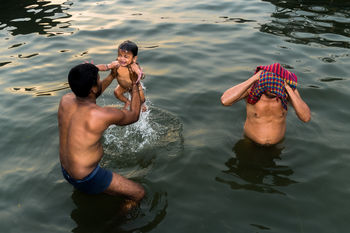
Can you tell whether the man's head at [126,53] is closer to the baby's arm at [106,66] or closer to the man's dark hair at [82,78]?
the baby's arm at [106,66]

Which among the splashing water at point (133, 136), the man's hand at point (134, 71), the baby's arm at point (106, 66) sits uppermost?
the baby's arm at point (106, 66)

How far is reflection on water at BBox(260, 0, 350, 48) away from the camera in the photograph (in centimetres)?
841

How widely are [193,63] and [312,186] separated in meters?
4.32

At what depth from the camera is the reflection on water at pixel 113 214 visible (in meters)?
3.89

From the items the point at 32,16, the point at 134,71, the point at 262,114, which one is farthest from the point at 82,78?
the point at 32,16

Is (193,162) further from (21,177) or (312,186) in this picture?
(21,177)

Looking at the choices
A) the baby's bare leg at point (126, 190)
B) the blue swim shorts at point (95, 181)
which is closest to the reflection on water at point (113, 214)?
the baby's bare leg at point (126, 190)

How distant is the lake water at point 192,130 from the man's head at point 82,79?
5.33 feet

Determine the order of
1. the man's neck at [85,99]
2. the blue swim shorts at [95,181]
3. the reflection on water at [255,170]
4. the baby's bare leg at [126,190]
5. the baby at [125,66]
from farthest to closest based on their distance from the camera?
1. the reflection on water at [255,170]
2. the baby at [125,66]
3. the baby's bare leg at [126,190]
4. the blue swim shorts at [95,181]
5. the man's neck at [85,99]

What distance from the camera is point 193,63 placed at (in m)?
7.80

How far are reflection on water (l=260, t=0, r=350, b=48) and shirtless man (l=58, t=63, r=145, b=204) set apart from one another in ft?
21.0

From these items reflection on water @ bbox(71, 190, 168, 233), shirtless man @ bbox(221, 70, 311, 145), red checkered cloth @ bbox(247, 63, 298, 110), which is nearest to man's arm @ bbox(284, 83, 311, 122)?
red checkered cloth @ bbox(247, 63, 298, 110)

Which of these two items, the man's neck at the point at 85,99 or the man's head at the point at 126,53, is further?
the man's head at the point at 126,53

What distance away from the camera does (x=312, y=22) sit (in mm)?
9336
